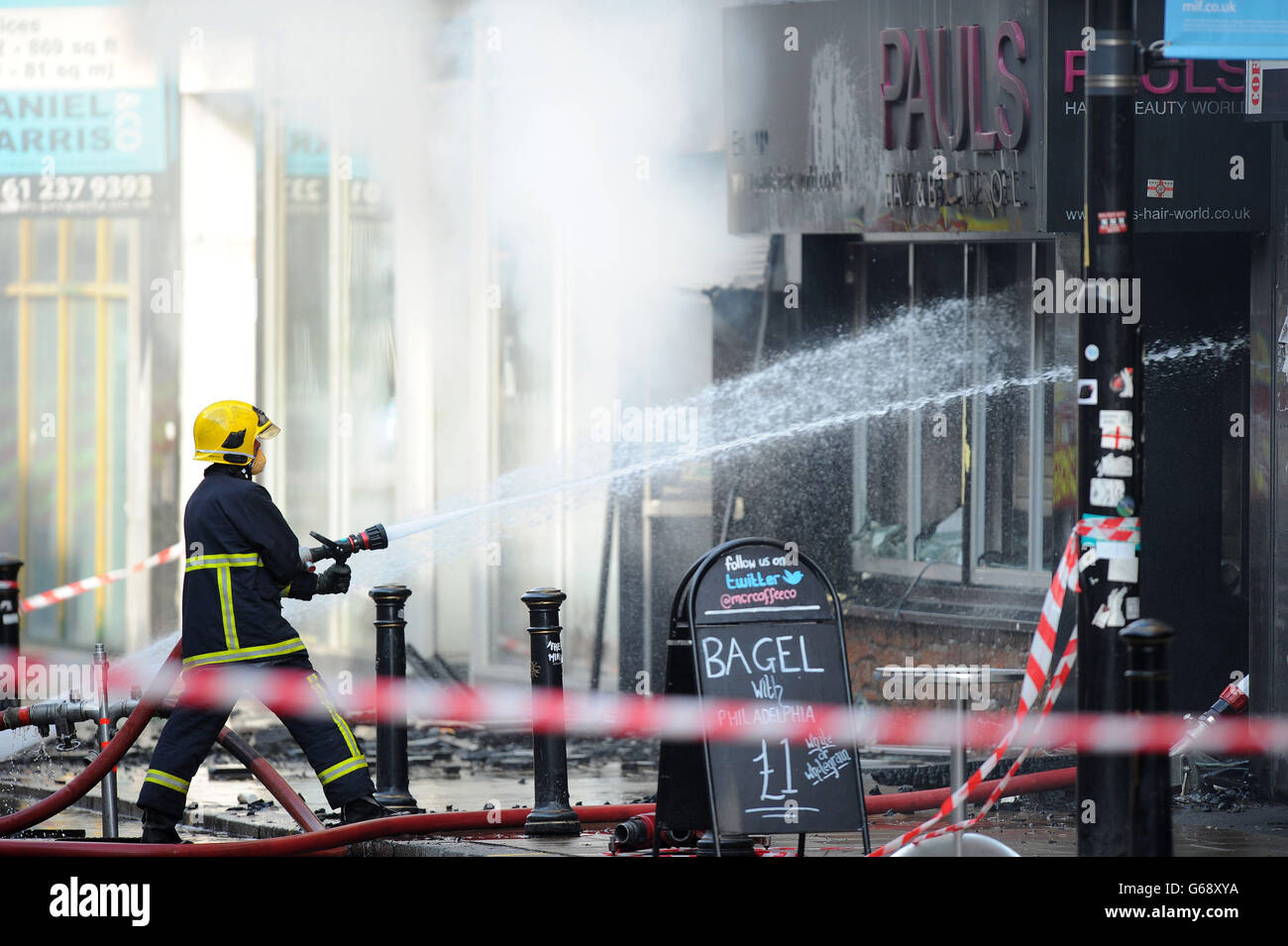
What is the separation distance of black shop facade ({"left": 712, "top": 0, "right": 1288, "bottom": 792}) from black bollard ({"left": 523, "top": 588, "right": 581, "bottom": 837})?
8.77 ft

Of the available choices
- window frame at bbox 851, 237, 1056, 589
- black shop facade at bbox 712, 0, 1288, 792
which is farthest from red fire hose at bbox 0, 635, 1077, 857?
window frame at bbox 851, 237, 1056, 589

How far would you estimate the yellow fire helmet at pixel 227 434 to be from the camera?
287 inches

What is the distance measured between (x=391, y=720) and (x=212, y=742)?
106cm

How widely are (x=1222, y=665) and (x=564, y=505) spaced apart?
14.5 ft

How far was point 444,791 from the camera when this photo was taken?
9125mm

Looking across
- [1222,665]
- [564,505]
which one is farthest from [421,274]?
[1222,665]

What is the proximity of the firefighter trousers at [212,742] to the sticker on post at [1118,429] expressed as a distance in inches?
116

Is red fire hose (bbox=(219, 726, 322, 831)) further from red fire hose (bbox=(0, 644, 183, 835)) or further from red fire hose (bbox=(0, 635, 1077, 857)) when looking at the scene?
red fire hose (bbox=(0, 644, 183, 835))

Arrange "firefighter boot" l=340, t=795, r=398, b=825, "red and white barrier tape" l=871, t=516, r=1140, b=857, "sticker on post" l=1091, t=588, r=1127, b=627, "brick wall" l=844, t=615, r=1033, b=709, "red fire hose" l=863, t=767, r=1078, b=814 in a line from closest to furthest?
"red and white barrier tape" l=871, t=516, r=1140, b=857 < "sticker on post" l=1091, t=588, r=1127, b=627 < "firefighter boot" l=340, t=795, r=398, b=825 < "red fire hose" l=863, t=767, r=1078, b=814 < "brick wall" l=844, t=615, r=1033, b=709

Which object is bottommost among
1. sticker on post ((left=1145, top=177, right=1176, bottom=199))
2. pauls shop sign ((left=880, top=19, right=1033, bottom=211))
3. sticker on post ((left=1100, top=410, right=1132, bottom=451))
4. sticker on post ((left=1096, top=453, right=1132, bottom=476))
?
sticker on post ((left=1096, top=453, right=1132, bottom=476))

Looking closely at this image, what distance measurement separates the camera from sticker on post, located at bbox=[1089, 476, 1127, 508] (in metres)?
6.36

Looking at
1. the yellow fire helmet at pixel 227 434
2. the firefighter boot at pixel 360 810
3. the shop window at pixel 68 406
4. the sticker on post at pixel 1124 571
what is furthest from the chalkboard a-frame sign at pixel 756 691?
the shop window at pixel 68 406

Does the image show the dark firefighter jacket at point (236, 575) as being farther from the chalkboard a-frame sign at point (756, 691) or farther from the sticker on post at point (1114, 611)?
the sticker on post at point (1114, 611)
